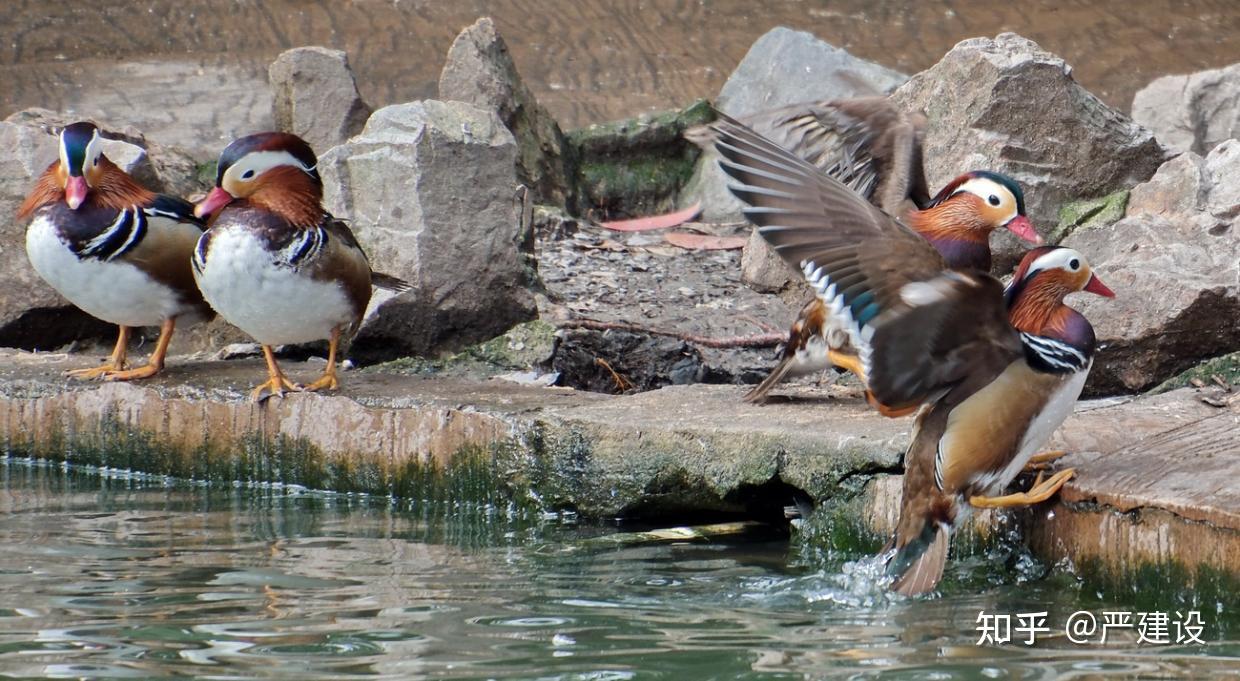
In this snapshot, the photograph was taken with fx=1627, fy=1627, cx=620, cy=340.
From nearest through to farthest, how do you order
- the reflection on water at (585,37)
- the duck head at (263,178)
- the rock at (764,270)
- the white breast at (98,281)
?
the duck head at (263,178) → the white breast at (98,281) → the rock at (764,270) → the reflection on water at (585,37)

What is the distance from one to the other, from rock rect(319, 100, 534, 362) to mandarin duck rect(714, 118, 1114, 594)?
2167mm

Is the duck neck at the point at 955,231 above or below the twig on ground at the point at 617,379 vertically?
above

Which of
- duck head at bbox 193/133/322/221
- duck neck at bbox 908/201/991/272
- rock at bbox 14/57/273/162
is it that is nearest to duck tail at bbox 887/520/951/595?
duck neck at bbox 908/201/991/272

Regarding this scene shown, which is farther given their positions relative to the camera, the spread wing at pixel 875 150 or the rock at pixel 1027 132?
the rock at pixel 1027 132

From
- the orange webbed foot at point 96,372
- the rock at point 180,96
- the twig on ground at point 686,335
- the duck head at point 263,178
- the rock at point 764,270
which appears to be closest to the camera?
the duck head at point 263,178

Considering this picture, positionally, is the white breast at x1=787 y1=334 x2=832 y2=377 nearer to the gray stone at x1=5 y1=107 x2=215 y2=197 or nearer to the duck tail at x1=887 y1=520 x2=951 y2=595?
the duck tail at x1=887 y1=520 x2=951 y2=595

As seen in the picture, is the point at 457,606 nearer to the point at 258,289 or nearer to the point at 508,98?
the point at 258,289

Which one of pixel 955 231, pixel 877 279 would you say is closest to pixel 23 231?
pixel 955 231

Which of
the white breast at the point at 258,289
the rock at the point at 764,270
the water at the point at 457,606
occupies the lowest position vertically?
the water at the point at 457,606

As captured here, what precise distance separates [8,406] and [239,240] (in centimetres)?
112

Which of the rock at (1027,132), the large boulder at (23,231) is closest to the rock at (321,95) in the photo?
the large boulder at (23,231)

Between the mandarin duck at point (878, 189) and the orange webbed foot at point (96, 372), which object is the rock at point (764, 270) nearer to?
the mandarin duck at point (878, 189)

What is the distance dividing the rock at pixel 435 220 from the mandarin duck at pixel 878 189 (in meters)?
1.03

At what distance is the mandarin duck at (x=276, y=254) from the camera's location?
463 cm
